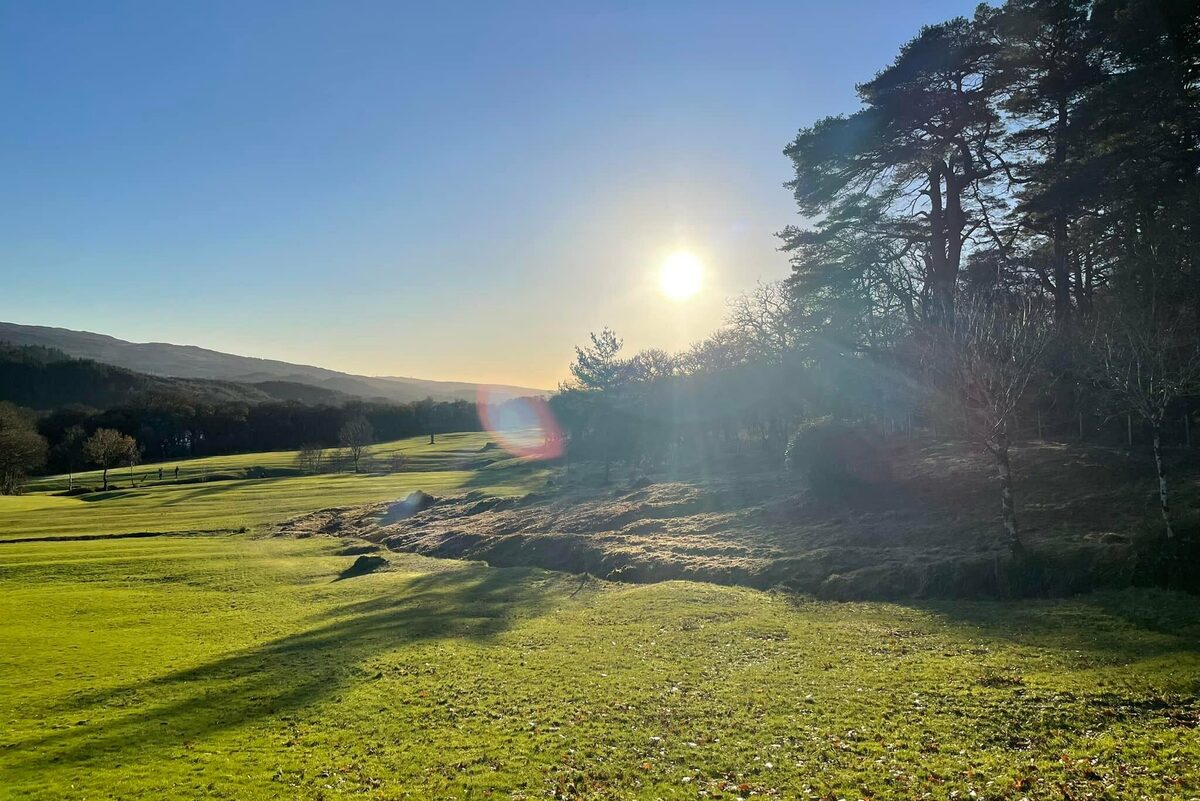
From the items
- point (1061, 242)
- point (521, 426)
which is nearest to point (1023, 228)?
point (1061, 242)

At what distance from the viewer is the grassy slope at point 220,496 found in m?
52.6

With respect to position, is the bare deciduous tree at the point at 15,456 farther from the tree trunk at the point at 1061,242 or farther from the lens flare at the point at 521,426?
the tree trunk at the point at 1061,242

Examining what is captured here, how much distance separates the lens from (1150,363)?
2234 cm

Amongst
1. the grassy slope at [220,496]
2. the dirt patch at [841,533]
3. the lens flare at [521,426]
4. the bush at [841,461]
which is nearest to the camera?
the dirt patch at [841,533]

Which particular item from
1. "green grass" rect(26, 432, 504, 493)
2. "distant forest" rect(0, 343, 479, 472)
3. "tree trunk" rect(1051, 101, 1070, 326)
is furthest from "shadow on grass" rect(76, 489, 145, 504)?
"tree trunk" rect(1051, 101, 1070, 326)

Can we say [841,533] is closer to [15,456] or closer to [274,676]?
[274,676]

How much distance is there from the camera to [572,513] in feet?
154

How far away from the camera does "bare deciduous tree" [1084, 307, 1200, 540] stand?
71.1 feet

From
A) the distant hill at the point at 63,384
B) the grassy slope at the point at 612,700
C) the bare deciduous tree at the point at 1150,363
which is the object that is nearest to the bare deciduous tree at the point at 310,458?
the distant hill at the point at 63,384

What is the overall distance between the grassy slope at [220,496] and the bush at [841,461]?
34423mm

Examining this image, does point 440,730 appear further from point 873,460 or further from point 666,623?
point 873,460

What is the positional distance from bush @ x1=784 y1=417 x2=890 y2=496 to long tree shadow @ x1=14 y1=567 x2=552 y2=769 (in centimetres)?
1794

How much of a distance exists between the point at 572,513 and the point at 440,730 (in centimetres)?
3322

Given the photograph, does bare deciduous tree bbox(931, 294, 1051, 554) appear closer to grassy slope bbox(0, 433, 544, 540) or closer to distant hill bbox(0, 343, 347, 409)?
grassy slope bbox(0, 433, 544, 540)
